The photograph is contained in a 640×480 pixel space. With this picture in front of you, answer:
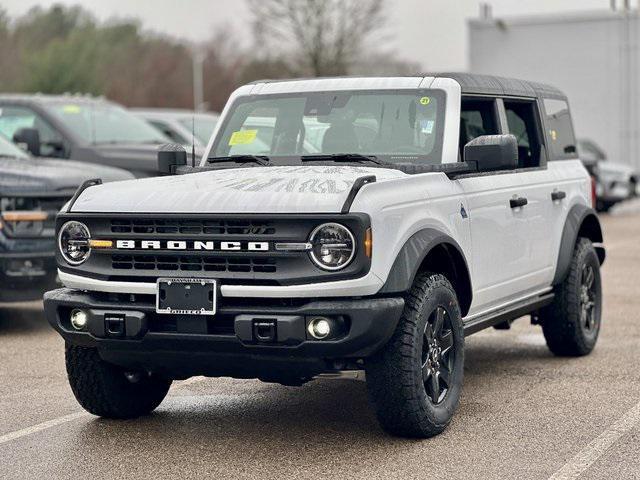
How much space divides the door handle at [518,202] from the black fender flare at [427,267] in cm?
85

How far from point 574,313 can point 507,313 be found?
105cm

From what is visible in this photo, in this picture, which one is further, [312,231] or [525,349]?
[525,349]

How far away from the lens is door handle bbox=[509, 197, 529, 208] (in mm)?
7531

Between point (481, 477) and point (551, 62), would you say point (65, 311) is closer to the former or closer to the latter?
point (481, 477)

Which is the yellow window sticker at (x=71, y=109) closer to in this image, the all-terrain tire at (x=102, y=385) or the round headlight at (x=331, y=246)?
the all-terrain tire at (x=102, y=385)

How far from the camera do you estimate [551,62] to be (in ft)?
106

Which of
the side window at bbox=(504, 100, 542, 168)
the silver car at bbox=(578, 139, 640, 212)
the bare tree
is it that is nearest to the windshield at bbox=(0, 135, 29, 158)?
the side window at bbox=(504, 100, 542, 168)

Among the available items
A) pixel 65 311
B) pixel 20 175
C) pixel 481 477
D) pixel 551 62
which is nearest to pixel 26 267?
pixel 20 175

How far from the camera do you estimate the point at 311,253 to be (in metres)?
5.77

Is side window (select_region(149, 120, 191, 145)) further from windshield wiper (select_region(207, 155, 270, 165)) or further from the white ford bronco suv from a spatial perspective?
windshield wiper (select_region(207, 155, 270, 165))

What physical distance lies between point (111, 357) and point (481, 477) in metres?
1.88

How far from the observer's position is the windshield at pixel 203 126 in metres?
17.8

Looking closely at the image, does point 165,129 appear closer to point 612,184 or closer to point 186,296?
point 612,184

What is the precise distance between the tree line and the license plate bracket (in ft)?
108
